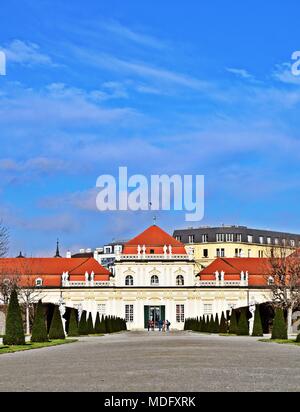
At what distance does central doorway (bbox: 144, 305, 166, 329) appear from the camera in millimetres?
101125

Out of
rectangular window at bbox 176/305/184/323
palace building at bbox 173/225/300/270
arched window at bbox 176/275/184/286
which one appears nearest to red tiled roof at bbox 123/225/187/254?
arched window at bbox 176/275/184/286

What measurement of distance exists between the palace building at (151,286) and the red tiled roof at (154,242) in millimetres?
181

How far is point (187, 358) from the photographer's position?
2389 centimetres

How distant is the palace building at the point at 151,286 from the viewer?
100250mm

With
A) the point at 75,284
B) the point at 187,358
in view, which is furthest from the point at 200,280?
the point at 187,358

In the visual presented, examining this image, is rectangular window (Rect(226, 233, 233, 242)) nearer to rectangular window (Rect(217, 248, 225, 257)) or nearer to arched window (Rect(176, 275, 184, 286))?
rectangular window (Rect(217, 248, 225, 257))

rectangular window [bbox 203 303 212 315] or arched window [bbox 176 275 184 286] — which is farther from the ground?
arched window [bbox 176 275 184 286]

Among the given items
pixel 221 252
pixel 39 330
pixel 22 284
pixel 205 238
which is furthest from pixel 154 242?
pixel 39 330

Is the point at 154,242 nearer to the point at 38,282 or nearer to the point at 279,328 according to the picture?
the point at 38,282

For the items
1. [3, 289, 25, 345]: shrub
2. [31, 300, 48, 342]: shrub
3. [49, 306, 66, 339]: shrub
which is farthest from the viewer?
[49, 306, 66, 339]: shrub

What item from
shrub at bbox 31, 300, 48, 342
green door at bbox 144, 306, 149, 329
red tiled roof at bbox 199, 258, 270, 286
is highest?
red tiled roof at bbox 199, 258, 270, 286

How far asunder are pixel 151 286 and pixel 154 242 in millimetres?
5923

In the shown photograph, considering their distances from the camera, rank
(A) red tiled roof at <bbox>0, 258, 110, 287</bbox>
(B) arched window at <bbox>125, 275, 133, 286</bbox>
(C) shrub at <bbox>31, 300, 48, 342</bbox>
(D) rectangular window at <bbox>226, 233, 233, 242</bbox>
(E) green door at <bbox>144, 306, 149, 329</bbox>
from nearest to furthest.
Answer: (C) shrub at <bbox>31, 300, 48, 342</bbox>, (A) red tiled roof at <bbox>0, 258, 110, 287</bbox>, (E) green door at <bbox>144, 306, 149, 329</bbox>, (B) arched window at <bbox>125, 275, 133, 286</bbox>, (D) rectangular window at <bbox>226, 233, 233, 242</bbox>
